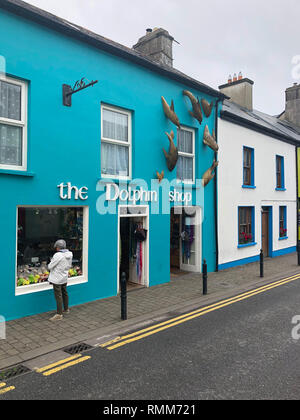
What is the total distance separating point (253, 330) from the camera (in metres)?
6.32

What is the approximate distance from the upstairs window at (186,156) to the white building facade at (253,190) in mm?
1680

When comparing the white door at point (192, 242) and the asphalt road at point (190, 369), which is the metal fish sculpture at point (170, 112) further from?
the asphalt road at point (190, 369)

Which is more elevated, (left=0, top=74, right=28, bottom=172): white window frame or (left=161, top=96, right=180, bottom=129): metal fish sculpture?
(left=161, top=96, right=180, bottom=129): metal fish sculpture

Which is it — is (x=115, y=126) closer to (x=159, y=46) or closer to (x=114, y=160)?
(x=114, y=160)

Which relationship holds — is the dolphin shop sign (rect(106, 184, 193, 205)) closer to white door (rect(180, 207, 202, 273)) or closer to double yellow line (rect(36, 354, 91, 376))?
white door (rect(180, 207, 202, 273))

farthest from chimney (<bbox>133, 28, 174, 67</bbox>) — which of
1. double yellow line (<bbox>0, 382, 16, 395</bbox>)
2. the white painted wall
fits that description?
double yellow line (<bbox>0, 382, 16, 395</bbox>)

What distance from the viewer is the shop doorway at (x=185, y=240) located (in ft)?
40.2

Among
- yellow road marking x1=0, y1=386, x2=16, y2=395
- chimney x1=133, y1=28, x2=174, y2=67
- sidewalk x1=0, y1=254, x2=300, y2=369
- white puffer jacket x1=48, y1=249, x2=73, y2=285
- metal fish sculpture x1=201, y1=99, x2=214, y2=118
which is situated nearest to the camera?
yellow road marking x1=0, y1=386, x2=16, y2=395

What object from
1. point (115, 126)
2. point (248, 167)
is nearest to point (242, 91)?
point (248, 167)

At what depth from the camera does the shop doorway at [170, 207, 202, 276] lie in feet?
40.2

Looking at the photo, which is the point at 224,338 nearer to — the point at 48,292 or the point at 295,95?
the point at 48,292

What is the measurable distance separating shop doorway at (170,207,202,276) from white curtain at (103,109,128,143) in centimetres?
399

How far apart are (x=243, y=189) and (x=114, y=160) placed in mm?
7390

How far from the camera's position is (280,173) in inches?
704
